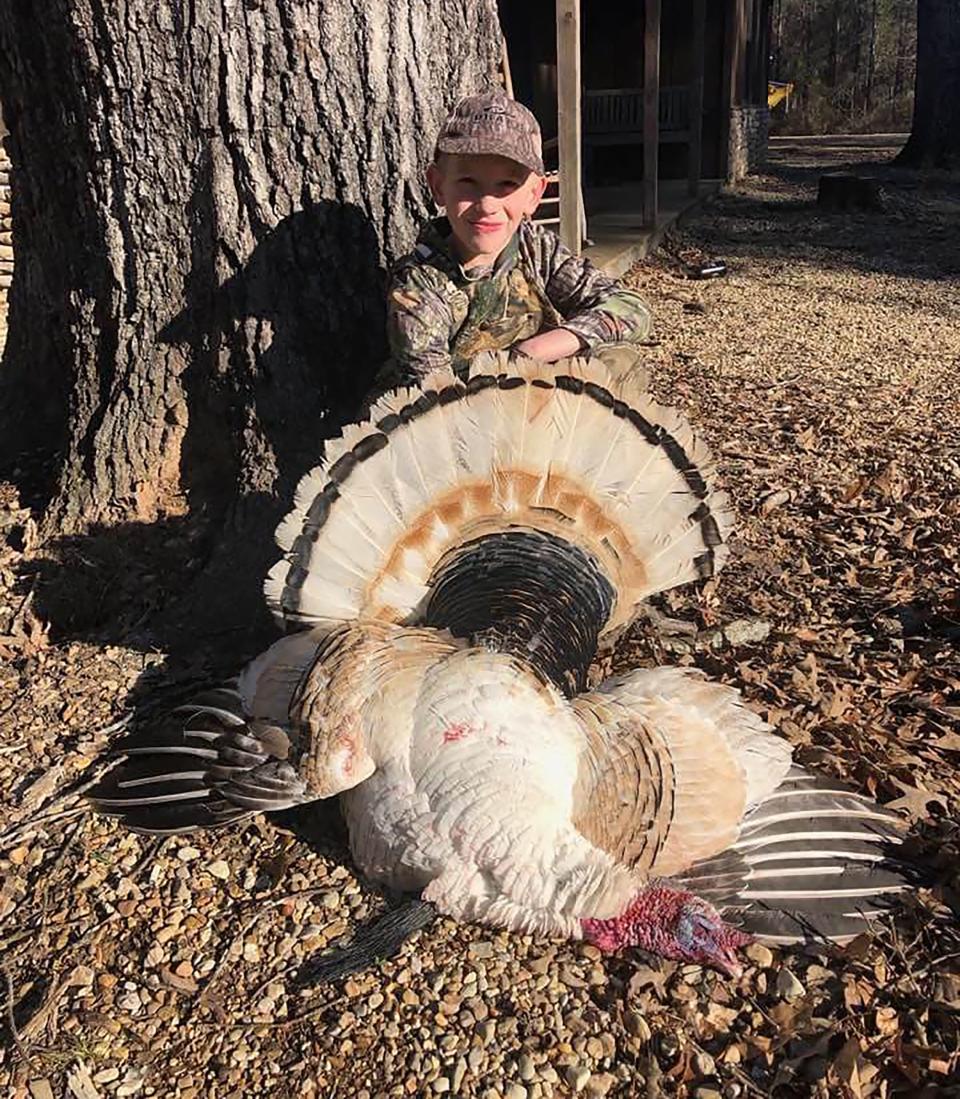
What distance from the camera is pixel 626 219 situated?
9734 mm

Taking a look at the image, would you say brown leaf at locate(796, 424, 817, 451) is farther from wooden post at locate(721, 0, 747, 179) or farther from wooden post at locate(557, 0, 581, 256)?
wooden post at locate(721, 0, 747, 179)

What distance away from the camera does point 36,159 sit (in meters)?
3.05

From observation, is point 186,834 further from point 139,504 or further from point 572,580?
point 139,504

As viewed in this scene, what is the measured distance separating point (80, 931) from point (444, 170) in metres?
2.03

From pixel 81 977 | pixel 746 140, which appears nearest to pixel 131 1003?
pixel 81 977

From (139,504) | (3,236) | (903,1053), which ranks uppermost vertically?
(3,236)

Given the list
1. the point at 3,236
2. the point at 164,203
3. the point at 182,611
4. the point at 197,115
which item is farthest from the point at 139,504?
the point at 3,236

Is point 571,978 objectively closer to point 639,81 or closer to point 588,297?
point 588,297

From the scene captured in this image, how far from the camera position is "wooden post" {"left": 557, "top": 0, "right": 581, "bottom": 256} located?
21.4 feet

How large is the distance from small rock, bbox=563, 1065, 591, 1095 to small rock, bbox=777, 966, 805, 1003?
39cm

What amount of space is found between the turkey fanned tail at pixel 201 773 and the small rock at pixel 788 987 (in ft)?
3.09

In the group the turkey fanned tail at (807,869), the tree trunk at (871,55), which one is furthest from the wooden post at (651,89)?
the tree trunk at (871,55)

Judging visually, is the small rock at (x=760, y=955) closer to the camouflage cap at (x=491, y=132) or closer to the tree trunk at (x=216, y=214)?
the tree trunk at (x=216, y=214)

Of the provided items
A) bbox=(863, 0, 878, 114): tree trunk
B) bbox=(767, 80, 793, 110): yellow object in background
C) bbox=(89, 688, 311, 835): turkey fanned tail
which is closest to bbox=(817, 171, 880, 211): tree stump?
bbox=(89, 688, 311, 835): turkey fanned tail
